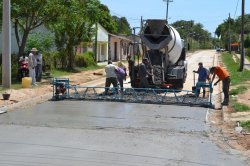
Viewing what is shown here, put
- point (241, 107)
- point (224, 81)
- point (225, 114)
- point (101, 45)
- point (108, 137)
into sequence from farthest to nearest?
point (101, 45)
point (224, 81)
point (241, 107)
point (225, 114)
point (108, 137)

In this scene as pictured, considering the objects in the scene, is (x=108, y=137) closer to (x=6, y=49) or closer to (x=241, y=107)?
(x=241, y=107)

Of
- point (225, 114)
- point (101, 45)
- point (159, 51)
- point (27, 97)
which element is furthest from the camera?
point (101, 45)

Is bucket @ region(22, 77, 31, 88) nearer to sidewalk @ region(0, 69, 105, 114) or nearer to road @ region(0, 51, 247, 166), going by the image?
sidewalk @ region(0, 69, 105, 114)

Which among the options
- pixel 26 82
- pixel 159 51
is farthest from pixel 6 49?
pixel 159 51

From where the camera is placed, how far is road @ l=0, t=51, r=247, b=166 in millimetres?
9602

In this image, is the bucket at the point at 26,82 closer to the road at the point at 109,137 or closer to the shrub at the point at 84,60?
the road at the point at 109,137

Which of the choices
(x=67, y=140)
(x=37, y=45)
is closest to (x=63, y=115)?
(x=67, y=140)

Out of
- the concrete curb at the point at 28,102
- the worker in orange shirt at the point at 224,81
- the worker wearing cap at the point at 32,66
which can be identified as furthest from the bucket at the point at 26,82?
the worker in orange shirt at the point at 224,81

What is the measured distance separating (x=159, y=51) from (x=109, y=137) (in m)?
12.9

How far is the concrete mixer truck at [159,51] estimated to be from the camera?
78.5 ft

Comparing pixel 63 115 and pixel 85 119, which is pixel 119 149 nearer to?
pixel 85 119

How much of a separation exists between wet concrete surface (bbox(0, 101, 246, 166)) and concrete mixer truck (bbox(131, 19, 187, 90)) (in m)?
Result: 5.69

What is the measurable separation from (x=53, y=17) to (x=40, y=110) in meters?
12.6

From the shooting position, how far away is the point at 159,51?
24.4 metres
